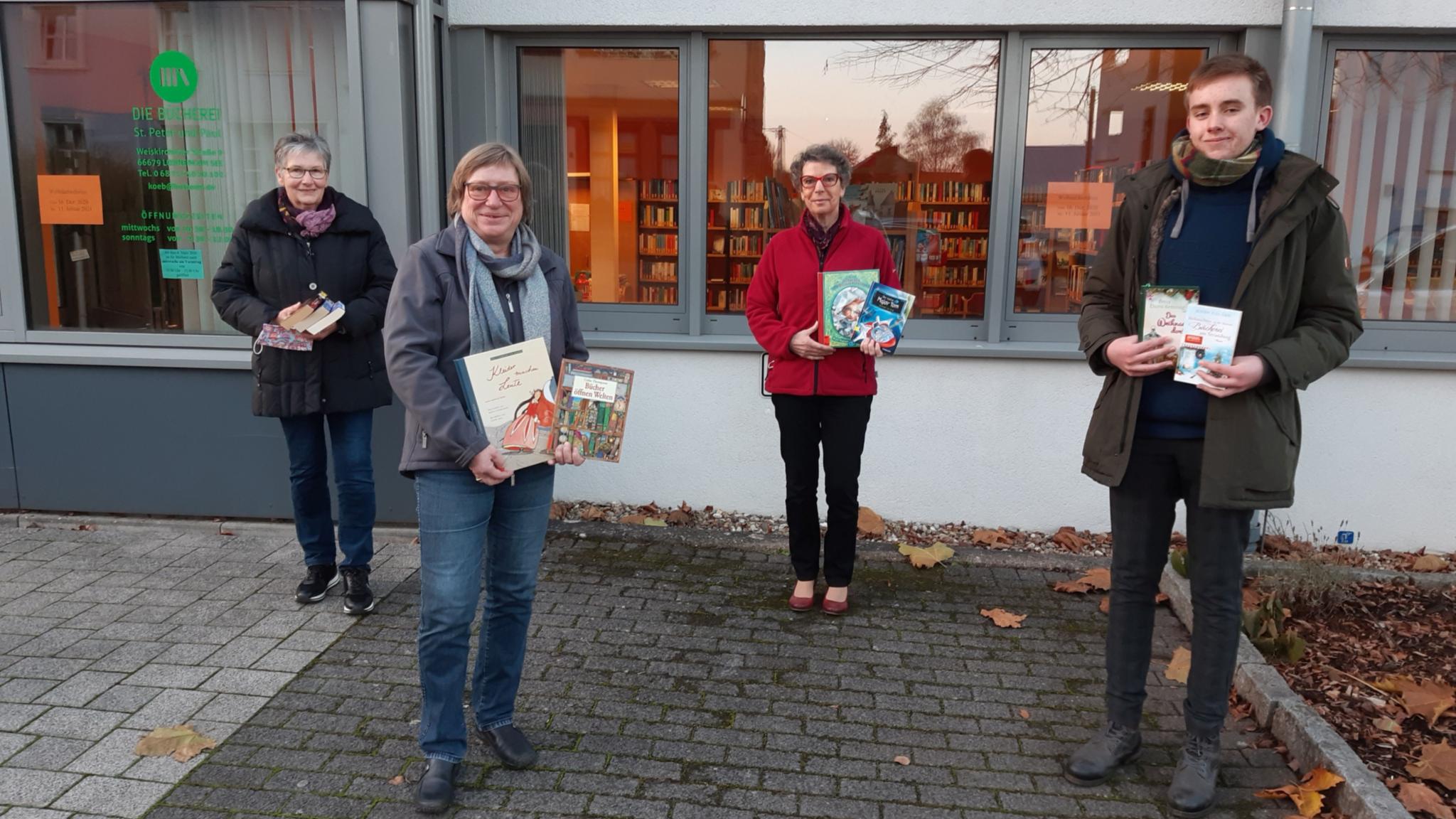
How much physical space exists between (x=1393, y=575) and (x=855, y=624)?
113 inches

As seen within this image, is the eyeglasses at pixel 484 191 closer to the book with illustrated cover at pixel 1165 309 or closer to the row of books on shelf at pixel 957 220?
Result: the book with illustrated cover at pixel 1165 309

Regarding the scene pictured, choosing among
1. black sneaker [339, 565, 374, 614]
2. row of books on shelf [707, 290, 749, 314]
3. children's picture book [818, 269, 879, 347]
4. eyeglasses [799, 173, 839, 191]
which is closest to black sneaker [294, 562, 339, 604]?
black sneaker [339, 565, 374, 614]

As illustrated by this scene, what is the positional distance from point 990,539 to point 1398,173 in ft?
10.3

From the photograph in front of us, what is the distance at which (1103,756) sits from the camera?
10.9ft

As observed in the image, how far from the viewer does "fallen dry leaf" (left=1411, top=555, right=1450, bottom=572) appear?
536cm

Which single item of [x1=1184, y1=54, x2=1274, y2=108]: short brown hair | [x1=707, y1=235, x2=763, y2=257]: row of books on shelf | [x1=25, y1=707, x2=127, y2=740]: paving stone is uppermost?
[x1=1184, y1=54, x2=1274, y2=108]: short brown hair

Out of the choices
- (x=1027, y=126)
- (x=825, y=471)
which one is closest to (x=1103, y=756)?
(x=825, y=471)

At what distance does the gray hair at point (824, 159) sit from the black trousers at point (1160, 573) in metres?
1.79

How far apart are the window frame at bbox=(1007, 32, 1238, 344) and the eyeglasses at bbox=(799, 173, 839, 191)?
2002 mm

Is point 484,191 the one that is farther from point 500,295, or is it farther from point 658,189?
point 658,189

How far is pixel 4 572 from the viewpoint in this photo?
199 inches

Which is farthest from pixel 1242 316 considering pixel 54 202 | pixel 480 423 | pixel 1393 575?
pixel 54 202

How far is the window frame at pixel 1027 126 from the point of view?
5.63m

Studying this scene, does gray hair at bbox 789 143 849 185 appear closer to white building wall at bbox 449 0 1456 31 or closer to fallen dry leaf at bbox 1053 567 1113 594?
white building wall at bbox 449 0 1456 31
